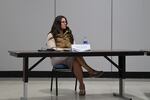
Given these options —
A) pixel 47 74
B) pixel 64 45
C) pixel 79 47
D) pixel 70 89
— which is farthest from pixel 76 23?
pixel 79 47

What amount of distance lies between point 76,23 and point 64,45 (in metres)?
2.12

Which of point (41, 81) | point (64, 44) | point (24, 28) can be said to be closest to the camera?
point (64, 44)

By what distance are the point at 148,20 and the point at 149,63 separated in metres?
0.91

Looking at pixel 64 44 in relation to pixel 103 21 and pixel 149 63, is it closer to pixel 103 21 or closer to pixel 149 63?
pixel 103 21

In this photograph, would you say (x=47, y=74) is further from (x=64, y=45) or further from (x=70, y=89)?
(x=64, y=45)

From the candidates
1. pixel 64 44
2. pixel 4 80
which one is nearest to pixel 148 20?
pixel 64 44

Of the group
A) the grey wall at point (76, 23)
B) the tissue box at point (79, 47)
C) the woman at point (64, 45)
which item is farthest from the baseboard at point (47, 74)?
the tissue box at point (79, 47)

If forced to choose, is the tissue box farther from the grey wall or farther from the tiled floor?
the grey wall

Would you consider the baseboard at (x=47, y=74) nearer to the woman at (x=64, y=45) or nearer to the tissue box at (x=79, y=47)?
the woman at (x=64, y=45)

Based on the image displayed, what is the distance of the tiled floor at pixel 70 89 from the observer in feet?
15.7

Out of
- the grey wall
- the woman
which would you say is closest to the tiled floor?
the woman

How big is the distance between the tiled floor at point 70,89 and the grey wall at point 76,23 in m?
0.71

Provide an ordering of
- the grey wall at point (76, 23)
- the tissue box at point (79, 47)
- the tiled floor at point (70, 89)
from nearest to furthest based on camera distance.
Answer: the tissue box at point (79, 47)
the tiled floor at point (70, 89)
the grey wall at point (76, 23)

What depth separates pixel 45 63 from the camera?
281 inches
